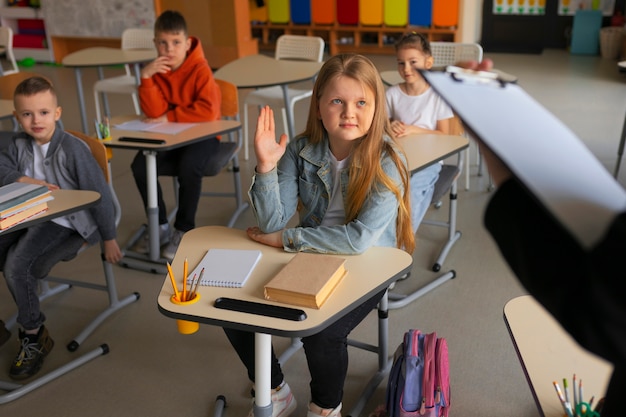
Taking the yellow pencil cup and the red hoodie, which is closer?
the yellow pencil cup

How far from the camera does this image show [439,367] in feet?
6.04

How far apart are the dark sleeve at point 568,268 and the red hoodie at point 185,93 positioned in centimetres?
262

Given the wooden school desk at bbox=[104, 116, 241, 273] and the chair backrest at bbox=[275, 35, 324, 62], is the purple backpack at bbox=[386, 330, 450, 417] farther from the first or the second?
the chair backrest at bbox=[275, 35, 324, 62]

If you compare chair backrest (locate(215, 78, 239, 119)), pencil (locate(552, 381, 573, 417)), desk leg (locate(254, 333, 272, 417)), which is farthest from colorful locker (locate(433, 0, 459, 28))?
pencil (locate(552, 381, 573, 417))

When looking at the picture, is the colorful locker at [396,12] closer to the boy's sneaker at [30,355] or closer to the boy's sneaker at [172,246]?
the boy's sneaker at [172,246]

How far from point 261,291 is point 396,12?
23.8ft

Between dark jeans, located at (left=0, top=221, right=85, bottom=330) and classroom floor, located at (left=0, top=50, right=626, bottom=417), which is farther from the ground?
dark jeans, located at (left=0, top=221, right=85, bottom=330)

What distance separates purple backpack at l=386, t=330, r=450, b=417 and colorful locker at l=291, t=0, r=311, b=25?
Result: 24.2 feet

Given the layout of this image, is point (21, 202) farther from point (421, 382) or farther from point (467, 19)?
point (467, 19)

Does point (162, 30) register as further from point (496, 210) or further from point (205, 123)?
point (496, 210)

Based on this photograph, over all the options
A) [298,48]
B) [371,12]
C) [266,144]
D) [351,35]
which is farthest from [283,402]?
[351,35]

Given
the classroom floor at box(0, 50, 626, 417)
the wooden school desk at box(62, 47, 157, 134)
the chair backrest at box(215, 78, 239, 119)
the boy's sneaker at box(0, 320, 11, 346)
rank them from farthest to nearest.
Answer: the wooden school desk at box(62, 47, 157, 134) → the chair backrest at box(215, 78, 239, 119) → the boy's sneaker at box(0, 320, 11, 346) → the classroom floor at box(0, 50, 626, 417)

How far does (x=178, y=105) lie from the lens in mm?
3305

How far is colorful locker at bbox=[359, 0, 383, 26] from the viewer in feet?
27.0
